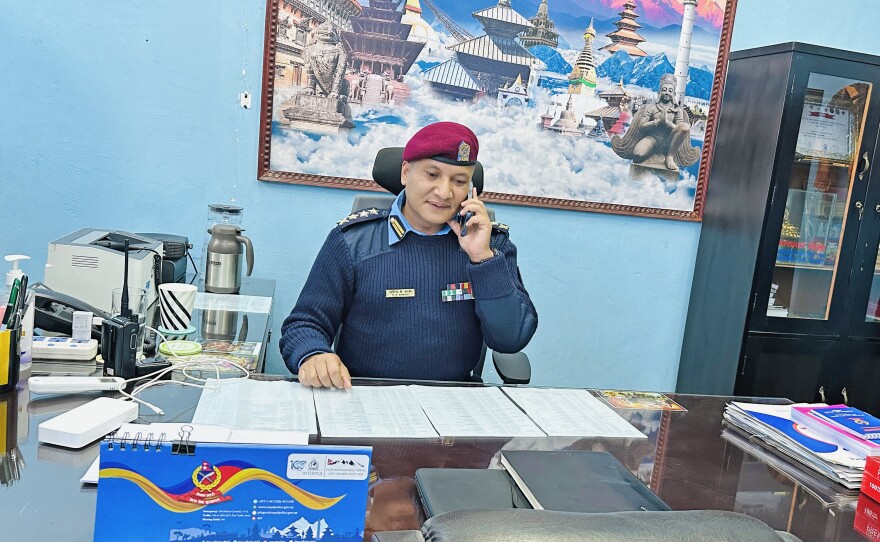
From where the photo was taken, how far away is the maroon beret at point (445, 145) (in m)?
1.67

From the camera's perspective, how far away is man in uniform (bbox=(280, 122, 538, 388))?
169 centimetres

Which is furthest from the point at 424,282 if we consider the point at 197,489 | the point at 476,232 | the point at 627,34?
the point at 627,34

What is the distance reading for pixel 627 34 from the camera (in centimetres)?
282

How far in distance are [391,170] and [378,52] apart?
916 millimetres

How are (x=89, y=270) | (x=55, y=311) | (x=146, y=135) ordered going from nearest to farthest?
(x=55, y=311) < (x=89, y=270) < (x=146, y=135)

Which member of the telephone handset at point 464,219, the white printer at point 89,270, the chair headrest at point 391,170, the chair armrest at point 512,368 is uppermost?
the chair headrest at point 391,170

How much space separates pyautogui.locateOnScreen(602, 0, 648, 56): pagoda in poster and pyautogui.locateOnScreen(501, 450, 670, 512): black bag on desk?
212cm

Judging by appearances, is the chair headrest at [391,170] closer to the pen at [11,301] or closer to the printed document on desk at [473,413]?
the printed document on desk at [473,413]

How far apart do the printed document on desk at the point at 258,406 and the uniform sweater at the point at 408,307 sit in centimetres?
37

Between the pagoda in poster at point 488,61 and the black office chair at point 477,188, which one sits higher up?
the pagoda in poster at point 488,61

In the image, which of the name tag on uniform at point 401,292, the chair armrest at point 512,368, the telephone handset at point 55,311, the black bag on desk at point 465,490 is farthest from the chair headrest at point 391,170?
the black bag on desk at point 465,490

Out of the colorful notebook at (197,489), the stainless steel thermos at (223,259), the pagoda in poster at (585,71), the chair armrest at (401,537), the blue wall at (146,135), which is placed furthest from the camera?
the pagoda in poster at (585,71)

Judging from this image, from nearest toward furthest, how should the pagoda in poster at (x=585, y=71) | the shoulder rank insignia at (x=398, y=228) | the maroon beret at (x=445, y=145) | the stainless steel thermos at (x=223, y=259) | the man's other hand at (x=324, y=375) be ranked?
the man's other hand at (x=324, y=375)
the maroon beret at (x=445, y=145)
the shoulder rank insignia at (x=398, y=228)
the stainless steel thermos at (x=223, y=259)
the pagoda in poster at (x=585, y=71)

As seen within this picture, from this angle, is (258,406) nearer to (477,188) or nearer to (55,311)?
(55,311)
